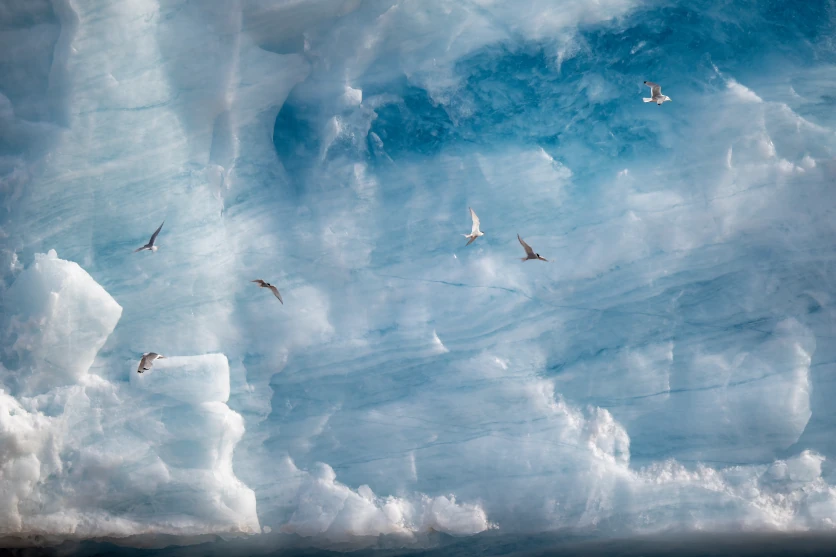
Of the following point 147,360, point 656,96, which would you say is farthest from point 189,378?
point 656,96

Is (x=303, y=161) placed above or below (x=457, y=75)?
below

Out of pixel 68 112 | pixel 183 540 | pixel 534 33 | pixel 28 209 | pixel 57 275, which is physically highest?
pixel 534 33

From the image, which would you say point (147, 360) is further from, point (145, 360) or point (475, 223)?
point (475, 223)

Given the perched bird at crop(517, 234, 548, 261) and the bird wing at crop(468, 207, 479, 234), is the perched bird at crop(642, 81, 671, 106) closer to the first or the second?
the perched bird at crop(517, 234, 548, 261)

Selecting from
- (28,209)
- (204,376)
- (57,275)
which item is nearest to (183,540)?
(204,376)

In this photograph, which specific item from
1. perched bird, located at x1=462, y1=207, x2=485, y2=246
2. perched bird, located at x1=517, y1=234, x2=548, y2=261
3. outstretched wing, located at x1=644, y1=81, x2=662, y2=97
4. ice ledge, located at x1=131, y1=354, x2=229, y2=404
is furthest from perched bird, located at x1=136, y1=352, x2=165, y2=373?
outstretched wing, located at x1=644, y1=81, x2=662, y2=97

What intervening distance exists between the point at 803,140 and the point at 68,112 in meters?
7.38

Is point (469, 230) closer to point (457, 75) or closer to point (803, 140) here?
point (457, 75)

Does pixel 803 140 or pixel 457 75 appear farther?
pixel 457 75

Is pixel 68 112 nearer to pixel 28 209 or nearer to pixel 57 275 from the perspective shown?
pixel 28 209

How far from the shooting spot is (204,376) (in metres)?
9.09

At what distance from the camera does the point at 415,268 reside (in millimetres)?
9281

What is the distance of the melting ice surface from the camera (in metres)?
8.66

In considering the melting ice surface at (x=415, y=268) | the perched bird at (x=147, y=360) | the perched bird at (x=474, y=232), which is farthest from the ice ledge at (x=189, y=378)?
the perched bird at (x=474, y=232)
